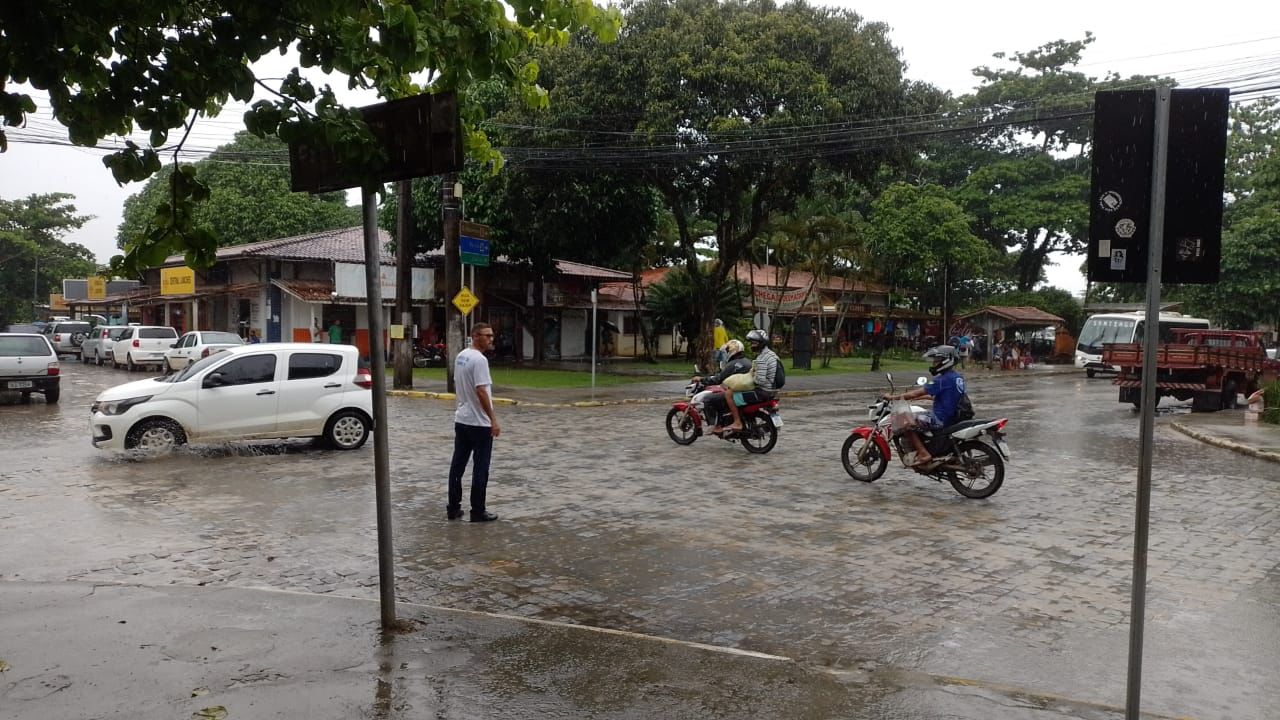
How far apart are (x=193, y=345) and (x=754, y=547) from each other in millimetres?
25830

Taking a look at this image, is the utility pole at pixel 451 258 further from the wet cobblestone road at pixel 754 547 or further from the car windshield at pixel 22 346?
the wet cobblestone road at pixel 754 547

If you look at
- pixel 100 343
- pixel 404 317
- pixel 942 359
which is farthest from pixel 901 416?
pixel 100 343

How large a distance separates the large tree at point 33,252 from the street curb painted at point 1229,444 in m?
57.5

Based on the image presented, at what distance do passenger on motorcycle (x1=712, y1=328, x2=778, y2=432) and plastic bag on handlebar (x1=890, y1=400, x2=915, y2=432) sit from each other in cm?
243

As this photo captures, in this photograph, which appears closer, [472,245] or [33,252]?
[472,245]

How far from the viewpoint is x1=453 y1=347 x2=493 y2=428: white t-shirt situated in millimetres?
8492

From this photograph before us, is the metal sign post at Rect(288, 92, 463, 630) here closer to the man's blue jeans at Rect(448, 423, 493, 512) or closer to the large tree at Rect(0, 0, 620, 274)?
the large tree at Rect(0, 0, 620, 274)

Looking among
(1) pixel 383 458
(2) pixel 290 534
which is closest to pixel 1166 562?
(1) pixel 383 458

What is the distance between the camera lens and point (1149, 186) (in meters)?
3.84

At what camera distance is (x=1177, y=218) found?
3.79 metres

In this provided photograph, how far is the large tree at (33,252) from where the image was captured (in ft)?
177

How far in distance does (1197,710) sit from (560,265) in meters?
37.9

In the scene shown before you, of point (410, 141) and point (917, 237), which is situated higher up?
point (917, 237)

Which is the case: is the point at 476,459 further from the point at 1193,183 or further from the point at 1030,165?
the point at 1030,165
